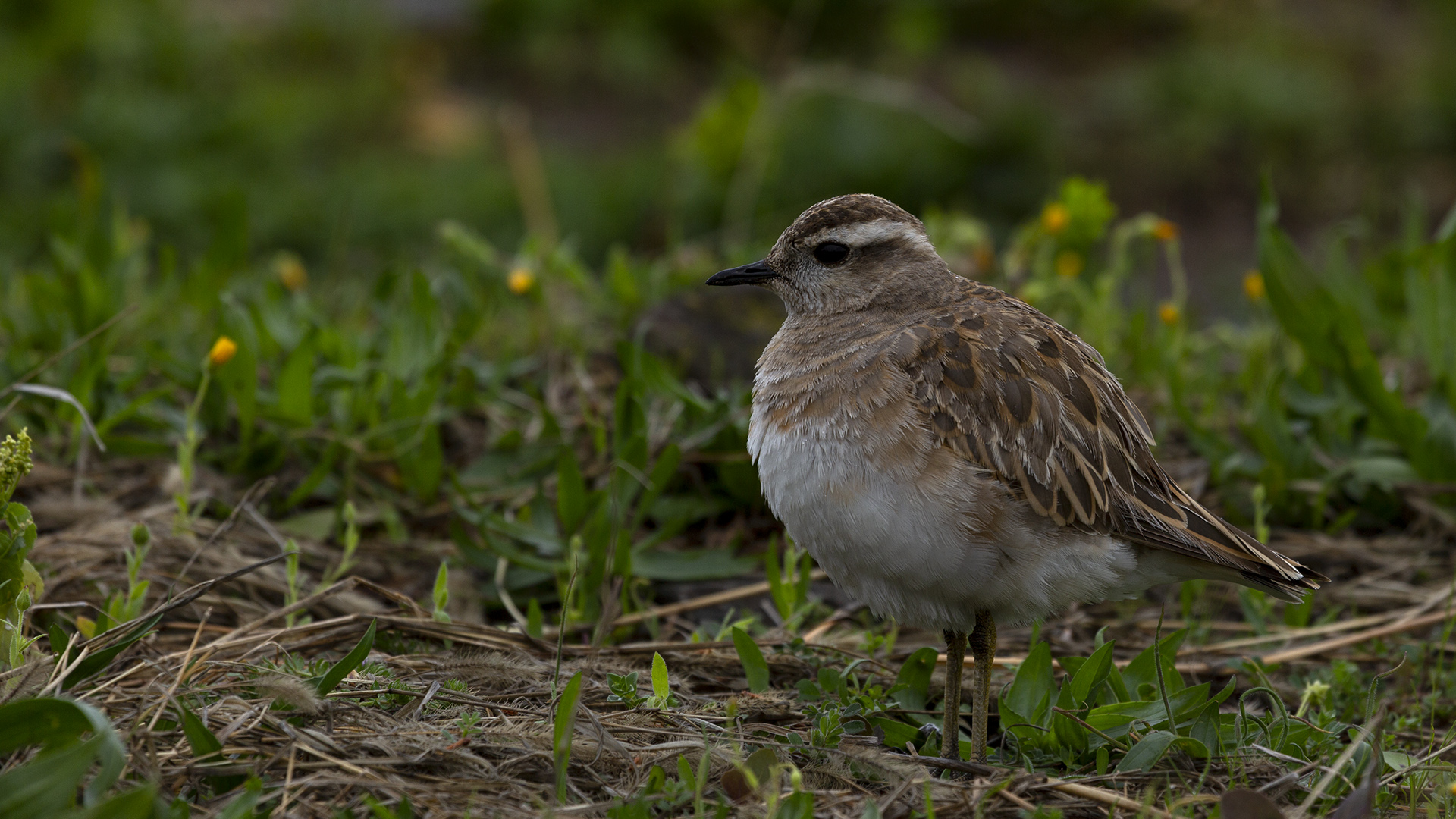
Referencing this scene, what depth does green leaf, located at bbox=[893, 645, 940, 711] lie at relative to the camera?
12.8 ft

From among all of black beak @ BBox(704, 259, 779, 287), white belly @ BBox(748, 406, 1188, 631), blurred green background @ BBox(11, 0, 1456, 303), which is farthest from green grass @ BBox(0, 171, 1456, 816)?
blurred green background @ BBox(11, 0, 1456, 303)

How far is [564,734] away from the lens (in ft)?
10.2

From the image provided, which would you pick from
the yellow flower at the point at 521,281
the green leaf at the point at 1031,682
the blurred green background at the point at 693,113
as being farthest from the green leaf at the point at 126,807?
the blurred green background at the point at 693,113

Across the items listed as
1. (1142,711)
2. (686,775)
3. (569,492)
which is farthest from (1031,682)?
(569,492)

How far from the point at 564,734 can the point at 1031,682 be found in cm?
140

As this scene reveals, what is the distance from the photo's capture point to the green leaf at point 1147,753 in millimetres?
3436

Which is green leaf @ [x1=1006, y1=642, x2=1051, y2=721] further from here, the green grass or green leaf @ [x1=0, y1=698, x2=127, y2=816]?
green leaf @ [x1=0, y1=698, x2=127, y2=816]

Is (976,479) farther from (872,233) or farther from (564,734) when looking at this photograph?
(564,734)

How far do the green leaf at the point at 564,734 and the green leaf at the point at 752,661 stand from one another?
2.62 ft

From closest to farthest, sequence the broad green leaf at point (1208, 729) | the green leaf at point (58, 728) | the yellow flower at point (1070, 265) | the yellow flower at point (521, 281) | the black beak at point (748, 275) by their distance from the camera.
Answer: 1. the green leaf at point (58, 728)
2. the broad green leaf at point (1208, 729)
3. the black beak at point (748, 275)
4. the yellow flower at point (521, 281)
5. the yellow flower at point (1070, 265)

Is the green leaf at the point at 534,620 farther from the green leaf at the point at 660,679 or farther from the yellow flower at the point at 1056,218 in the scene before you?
the yellow flower at the point at 1056,218

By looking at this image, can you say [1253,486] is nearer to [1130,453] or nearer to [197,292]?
[1130,453]

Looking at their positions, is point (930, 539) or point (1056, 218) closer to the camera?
point (930, 539)

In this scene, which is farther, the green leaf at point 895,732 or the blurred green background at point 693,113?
the blurred green background at point 693,113
